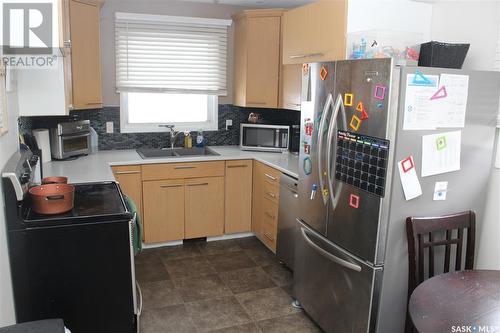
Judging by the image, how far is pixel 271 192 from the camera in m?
3.73

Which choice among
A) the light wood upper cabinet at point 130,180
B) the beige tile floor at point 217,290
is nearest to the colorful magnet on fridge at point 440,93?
the beige tile floor at point 217,290

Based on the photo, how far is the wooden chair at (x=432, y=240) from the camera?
2.07m

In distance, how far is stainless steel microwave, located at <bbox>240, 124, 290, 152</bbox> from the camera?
4.19m

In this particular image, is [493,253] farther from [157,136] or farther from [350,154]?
[157,136]

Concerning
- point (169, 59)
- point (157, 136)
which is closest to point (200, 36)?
point (169, 59)

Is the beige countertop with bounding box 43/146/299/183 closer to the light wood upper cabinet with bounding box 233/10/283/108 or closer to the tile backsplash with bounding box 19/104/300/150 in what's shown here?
the tile backsplash with bounding box 19/104/300/150

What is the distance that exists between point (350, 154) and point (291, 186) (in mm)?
1077

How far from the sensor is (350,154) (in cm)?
228

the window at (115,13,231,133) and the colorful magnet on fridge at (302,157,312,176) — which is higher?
the window at (115,13,231,133)

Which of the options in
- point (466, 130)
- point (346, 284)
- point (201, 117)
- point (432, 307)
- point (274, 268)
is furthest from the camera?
point (201, 117)

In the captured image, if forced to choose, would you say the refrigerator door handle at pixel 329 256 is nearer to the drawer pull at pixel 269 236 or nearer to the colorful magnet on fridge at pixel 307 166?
the colorful magnet on fridge at pixel 307 166

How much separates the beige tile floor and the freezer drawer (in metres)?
0.21

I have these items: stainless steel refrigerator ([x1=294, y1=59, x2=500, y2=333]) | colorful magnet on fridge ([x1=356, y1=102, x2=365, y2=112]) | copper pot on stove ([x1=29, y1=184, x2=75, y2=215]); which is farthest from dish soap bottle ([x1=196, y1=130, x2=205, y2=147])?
colorful magnet on fridge ([x1=356, y1=102, x2=365, y2=112])

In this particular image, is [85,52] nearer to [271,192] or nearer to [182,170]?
[182,170]
